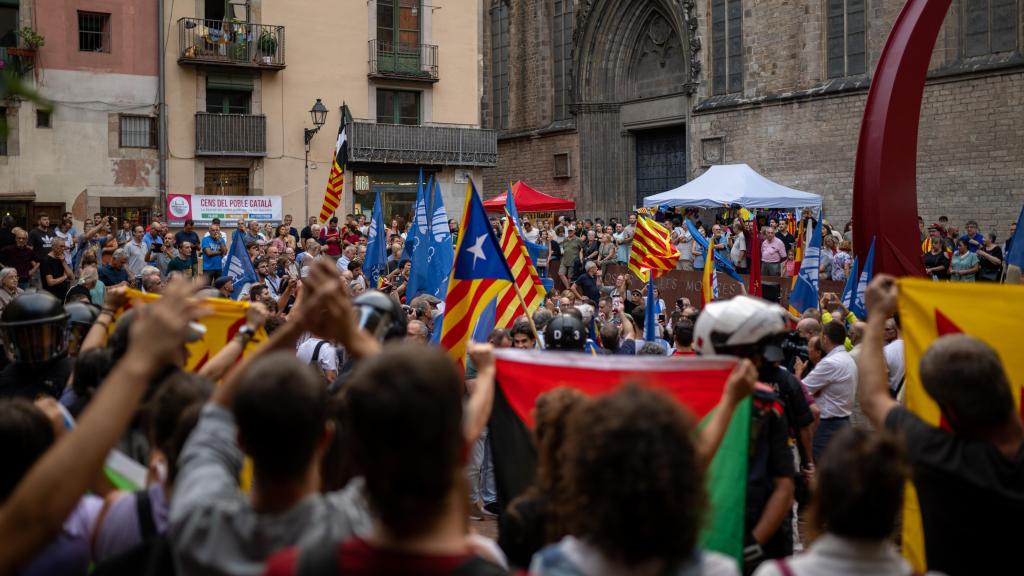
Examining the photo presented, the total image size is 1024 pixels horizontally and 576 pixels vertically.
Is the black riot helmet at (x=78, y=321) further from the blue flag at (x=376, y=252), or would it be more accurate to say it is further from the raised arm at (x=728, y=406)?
the blue flag at (x=376, y=252)

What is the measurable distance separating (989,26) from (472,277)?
2317cm

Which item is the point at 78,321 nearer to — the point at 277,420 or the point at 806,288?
the point at 277,420

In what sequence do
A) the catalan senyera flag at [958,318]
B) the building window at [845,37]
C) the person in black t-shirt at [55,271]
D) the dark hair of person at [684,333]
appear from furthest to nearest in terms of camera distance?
the building window at [845,37]
the person in black t-shirt at [55,271]
the dark hair of person at [684,333]
the catalan senyera flag at [958,318]

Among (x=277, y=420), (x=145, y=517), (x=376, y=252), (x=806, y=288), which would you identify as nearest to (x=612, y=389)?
(x=277, y=420)

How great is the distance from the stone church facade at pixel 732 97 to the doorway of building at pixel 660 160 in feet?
0.23

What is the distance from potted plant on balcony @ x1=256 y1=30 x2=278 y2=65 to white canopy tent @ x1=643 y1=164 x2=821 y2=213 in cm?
1244

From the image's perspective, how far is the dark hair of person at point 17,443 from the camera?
108 inches

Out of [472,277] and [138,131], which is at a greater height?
[138,131]

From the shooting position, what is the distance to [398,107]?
3198cm

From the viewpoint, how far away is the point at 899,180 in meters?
10.4

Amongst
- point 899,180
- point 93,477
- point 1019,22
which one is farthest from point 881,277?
point 1019,22

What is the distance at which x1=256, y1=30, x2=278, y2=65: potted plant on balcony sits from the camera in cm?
2886

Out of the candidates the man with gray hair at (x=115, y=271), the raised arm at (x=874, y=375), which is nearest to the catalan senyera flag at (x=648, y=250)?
the man with gray hair at (x=115, y=271)

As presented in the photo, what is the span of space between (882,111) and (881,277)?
7.25 meters
